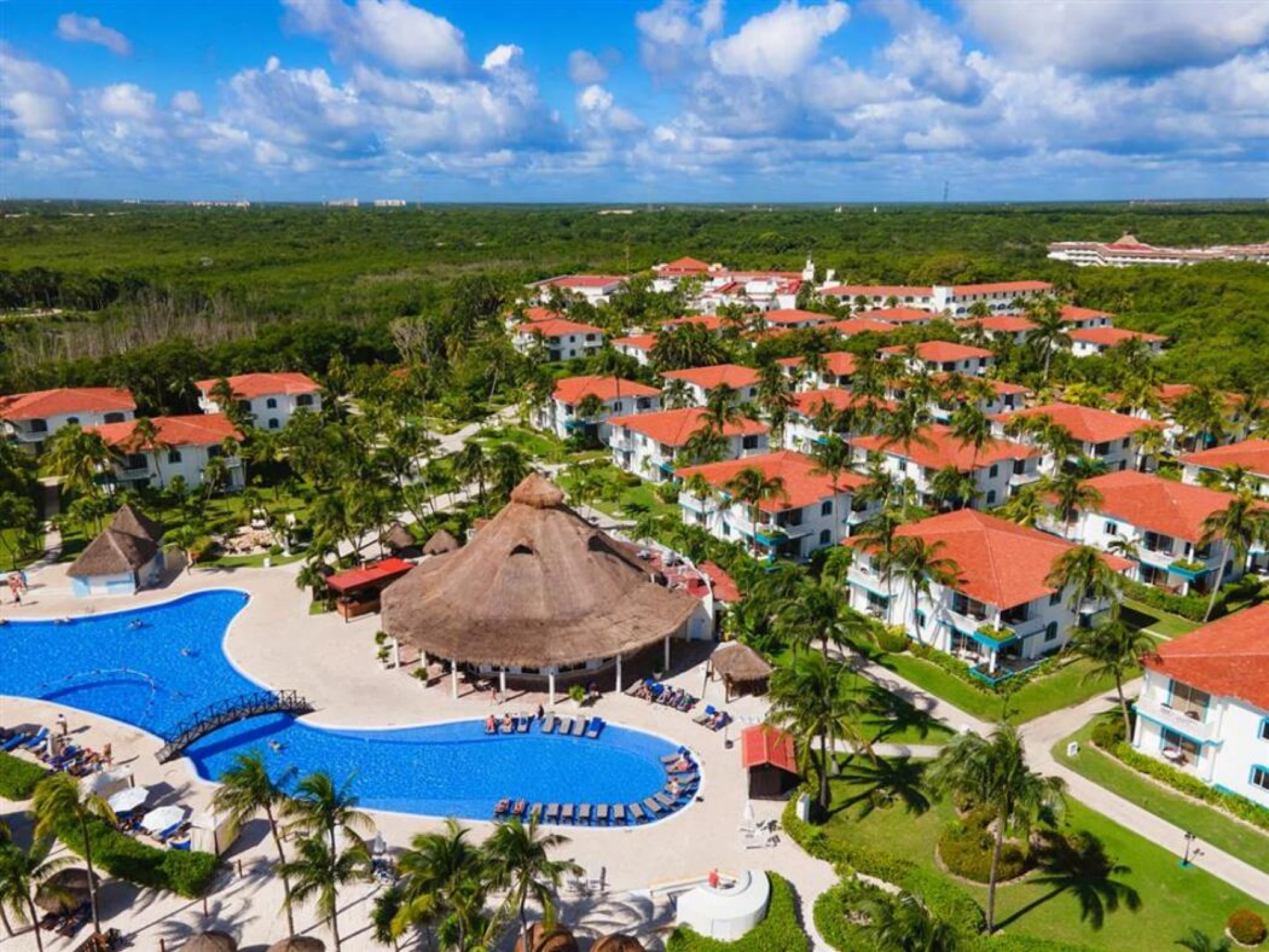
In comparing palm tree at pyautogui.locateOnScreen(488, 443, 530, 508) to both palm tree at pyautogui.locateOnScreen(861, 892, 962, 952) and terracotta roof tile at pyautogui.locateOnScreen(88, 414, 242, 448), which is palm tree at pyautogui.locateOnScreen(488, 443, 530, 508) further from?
palm tree at pyautogui.locateOnScreen(861, 892, 962, 952)

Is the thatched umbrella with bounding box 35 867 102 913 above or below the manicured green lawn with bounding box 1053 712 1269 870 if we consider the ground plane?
above

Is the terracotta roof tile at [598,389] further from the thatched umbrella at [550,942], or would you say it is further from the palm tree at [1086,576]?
the thatched umbrella at [550,942]

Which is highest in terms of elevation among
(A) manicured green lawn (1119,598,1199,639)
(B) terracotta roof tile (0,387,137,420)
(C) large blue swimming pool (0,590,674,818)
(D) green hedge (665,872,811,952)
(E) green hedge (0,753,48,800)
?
(B) terracotta roof tile (0,387,137,420)

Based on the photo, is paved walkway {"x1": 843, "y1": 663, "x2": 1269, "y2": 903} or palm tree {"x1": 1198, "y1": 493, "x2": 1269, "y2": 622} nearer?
paved walkway {"x1": 843, "y1": 663, "x2": 1269, "y2": 903}

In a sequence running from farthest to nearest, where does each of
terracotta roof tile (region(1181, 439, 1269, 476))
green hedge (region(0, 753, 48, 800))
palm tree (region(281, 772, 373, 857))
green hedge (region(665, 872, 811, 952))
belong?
terracotta roof tile (region(1181, 439, 1269, 476)) < green hedge (region(0, 753, 48, 800)) < green hedge (region(665, 872, 811, 952)) < palm tree (region(281, 772, 373, 857))

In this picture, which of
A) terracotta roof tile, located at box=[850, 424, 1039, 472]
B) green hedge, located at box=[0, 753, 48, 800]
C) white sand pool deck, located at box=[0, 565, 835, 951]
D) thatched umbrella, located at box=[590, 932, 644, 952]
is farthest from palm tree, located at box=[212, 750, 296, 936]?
terracotta roof tile, located at box=[850, 424, 1039, 472]

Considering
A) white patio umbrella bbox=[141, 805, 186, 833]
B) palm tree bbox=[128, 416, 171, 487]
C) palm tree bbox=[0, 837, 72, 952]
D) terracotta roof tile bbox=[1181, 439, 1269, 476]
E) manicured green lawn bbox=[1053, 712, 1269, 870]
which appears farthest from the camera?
palm tree bbox=[128, 416, 171, 487]

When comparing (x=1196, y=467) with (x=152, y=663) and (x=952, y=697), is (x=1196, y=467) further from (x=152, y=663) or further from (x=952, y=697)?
(x=152, y=663)
